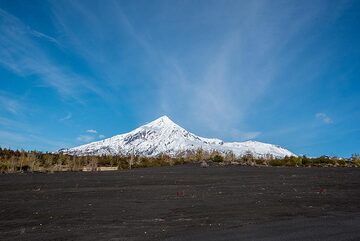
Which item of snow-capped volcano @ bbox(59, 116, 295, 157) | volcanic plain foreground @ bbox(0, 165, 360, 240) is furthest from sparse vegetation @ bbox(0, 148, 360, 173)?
snow-capped volcano @ bbox(59, 116, 295, 157)

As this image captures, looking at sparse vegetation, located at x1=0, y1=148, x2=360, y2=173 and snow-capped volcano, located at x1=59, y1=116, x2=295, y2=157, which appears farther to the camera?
snow-capped volcano, located at x1=59, y1=116, x2=295, y2=157

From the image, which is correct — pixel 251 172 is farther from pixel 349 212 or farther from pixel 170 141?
pixel 170 141

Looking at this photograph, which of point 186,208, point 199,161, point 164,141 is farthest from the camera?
point 164,141

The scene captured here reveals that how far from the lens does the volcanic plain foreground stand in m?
9.28

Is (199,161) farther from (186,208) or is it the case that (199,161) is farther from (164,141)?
(164,141)

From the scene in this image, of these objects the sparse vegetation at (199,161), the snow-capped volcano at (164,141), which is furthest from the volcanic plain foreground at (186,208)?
the snow-capped volcano at (164,141)

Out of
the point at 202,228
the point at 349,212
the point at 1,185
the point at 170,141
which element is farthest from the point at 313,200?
the point at 170,141

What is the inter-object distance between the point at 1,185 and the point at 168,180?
288 inches

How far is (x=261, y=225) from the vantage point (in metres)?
9.81

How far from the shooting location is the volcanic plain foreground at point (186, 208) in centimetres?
928

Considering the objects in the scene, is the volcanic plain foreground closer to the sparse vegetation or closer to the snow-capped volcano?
the sparse vegetation

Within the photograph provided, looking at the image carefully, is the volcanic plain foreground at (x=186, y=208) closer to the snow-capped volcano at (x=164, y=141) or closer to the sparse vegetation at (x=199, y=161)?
the sparse vegetation at (x=199, y=161)

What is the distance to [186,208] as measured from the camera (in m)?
12.1

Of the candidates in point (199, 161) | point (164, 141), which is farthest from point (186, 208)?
point (164, 141)
